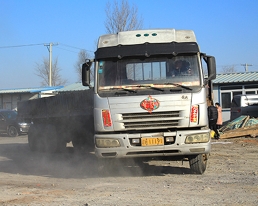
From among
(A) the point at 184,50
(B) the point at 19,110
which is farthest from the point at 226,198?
(B) the point at 19,110

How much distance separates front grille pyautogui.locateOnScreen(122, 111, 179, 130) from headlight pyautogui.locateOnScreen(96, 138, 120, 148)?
1.29 ft

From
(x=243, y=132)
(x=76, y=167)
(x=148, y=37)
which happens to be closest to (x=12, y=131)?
(x=243, y=132)

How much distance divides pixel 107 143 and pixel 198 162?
212 cm

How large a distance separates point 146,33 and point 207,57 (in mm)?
1450

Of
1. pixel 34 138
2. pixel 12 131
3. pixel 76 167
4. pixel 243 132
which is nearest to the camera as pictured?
pixel 76 167

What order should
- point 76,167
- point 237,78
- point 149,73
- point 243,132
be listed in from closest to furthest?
point 149,73, point 76,167, point 243,132, point 237,78

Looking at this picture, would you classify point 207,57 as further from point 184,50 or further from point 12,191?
point 12,191

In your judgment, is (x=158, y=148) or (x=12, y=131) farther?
(x=12, y=131)

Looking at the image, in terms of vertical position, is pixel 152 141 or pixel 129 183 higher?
pixel 152 141

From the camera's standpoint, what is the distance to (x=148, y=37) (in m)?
9.12

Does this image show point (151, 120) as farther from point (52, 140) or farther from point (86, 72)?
point (52, 140)

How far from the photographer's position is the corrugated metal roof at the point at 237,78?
95.4ft

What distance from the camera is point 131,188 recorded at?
788 centimetres

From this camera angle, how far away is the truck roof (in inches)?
356
